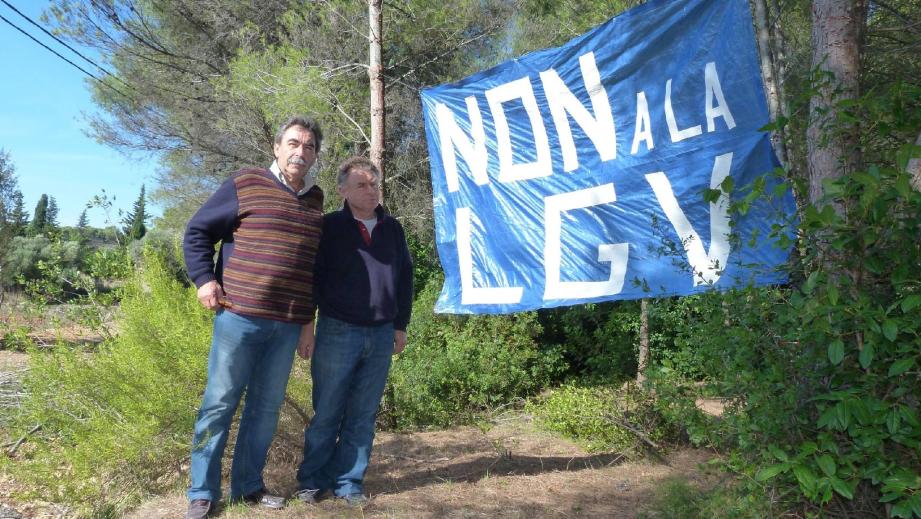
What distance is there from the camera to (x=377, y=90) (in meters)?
6.18

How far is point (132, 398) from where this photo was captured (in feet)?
12.2

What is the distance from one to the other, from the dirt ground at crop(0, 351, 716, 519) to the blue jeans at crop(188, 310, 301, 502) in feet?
0.63

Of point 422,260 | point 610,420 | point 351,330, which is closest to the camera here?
point 351,330

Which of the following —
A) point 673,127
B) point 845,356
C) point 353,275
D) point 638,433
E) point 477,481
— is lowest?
point 477,481

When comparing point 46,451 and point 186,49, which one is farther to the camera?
point 186,49

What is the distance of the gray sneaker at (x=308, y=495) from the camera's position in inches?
135

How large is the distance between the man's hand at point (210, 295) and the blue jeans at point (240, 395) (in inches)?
2.7

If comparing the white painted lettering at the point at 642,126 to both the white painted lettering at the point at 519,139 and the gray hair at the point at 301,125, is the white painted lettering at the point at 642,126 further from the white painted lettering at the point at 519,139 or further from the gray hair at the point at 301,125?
the gray hair at the point at 301,125

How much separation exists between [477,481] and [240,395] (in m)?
1.56

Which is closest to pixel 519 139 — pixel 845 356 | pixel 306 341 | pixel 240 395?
pixel 306 341

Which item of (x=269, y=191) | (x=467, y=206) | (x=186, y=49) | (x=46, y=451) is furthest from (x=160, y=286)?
(x=186, y=49)

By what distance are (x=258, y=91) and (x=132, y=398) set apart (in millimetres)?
5902

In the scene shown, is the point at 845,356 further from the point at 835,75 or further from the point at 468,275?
the point at 468,275

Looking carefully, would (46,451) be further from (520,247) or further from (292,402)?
(520,247)
